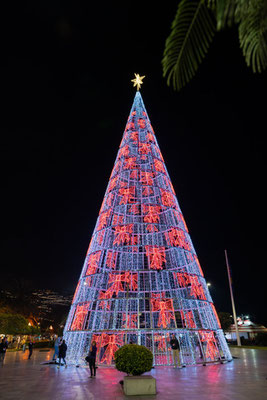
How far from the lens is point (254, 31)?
2.38 m

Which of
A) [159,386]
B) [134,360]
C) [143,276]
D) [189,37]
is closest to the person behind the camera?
[189,37]

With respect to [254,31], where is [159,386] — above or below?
below

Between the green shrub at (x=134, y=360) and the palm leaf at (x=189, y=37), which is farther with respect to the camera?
the green shrub at (x=134, y=360)

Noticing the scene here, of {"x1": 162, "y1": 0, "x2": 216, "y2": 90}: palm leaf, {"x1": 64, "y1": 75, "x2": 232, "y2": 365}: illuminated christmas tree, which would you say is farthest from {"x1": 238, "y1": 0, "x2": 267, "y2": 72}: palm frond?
{"x1": 64, "y1": 75, "x2": 232, "y2": 365}: illuminated christmas tree

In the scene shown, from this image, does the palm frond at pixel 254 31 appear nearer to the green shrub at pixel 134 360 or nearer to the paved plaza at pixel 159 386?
the paved plaza at pixel 159 386

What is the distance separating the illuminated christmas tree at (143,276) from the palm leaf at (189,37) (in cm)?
1217

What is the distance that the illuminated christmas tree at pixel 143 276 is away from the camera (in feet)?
45.8

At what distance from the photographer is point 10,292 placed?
51.5 metres

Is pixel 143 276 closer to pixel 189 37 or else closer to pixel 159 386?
pixel 159 386

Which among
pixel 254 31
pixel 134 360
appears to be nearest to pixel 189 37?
pixel 254 31

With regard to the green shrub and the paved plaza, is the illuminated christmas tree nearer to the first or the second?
the paved plaza

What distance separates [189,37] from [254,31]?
1.93ft

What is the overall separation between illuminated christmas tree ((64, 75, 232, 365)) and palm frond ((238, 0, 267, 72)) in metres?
12.2

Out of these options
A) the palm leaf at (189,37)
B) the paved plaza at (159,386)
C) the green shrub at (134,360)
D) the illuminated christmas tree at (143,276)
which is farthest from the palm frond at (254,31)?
the illuminated christmas tree at (143,276)
